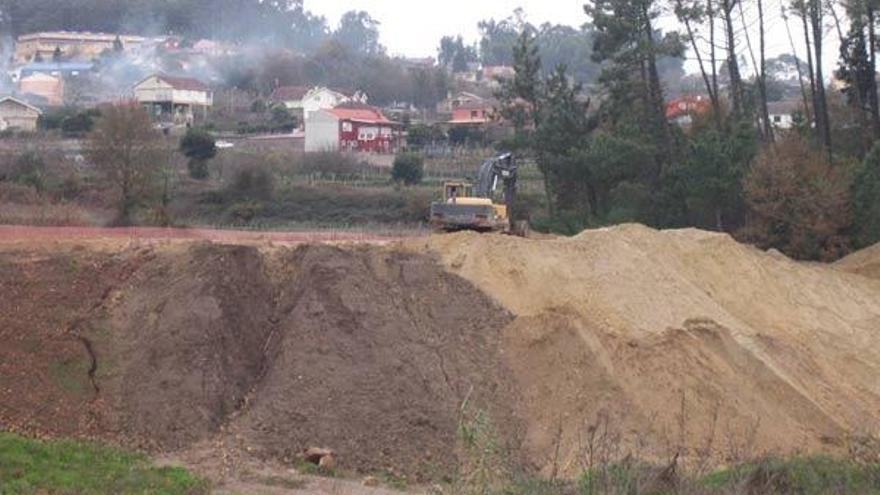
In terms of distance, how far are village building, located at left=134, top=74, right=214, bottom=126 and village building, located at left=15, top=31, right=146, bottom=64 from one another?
39.9 meters

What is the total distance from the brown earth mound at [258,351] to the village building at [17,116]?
52300 mm

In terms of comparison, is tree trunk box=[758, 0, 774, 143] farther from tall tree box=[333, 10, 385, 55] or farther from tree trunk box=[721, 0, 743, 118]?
tall tree box=[333, 10, 385, 55]

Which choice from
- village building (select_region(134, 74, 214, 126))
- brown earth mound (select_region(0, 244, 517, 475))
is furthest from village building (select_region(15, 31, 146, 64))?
brown earth mound (select_region(0, 244, 517, 475))

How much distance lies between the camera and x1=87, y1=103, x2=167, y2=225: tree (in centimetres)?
4756

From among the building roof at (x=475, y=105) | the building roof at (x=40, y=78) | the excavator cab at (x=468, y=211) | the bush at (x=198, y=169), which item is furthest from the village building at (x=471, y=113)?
the excavator cab at (x=468, y=211)

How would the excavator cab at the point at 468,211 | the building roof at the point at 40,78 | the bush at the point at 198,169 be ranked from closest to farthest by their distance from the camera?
the excavator cab at the point at 468,211 < the bush at the point at 198,169 < the building roof at the point at 40,78

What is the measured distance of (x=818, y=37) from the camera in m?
46.4

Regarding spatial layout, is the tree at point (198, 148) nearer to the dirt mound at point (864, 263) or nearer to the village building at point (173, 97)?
the village building at point (173, 97)

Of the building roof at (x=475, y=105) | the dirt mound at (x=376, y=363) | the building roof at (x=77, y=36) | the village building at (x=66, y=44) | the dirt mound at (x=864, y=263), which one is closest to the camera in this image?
the dirt mound at (x=376, y=363)

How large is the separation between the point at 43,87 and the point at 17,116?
32.0 metres

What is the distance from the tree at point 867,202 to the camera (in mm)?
38031

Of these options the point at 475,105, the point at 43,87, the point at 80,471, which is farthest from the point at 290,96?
the point at 80,471

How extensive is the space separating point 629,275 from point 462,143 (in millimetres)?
48783

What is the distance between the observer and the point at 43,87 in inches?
4264
